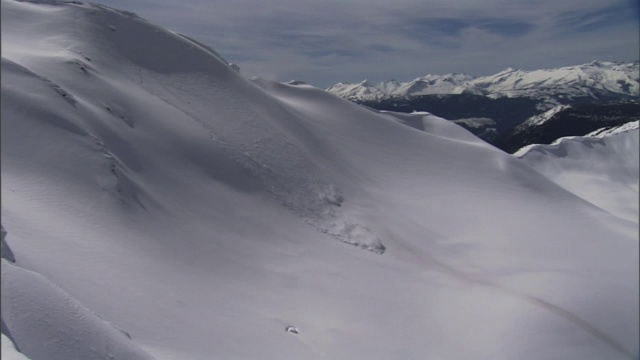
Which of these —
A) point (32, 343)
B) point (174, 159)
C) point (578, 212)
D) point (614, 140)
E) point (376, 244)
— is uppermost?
point (614, 140)

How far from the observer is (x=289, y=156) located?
29219mm

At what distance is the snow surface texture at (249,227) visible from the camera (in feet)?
20.9

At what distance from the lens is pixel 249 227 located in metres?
22.3

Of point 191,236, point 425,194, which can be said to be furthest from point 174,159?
point 425,194

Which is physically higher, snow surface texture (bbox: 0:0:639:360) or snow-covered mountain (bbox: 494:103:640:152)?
snow surface texture (bbox: 0:0:639:360)

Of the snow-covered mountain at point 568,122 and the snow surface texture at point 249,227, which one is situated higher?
the snow surface texture at point 249,227

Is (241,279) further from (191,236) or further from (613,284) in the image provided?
(613,284)

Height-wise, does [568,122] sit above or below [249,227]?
below

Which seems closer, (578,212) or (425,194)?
(578,212)

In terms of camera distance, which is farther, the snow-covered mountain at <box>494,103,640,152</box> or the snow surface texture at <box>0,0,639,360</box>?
the snow-covered mountain at <box>494,103,640,152</box>

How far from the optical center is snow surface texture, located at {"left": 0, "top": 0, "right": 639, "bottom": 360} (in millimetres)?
6375

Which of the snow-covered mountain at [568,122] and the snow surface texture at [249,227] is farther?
the snow-covered mountain at [568,122]

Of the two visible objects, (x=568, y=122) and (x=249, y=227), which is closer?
(x=249, y=227)

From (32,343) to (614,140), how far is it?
291 inches
